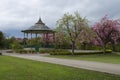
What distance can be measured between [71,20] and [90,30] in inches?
136

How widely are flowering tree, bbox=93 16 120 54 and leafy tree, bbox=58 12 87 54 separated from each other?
14.6 feet

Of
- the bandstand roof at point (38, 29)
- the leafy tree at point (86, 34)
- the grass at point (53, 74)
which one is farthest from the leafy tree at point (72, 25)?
the grass at point (53, 74)

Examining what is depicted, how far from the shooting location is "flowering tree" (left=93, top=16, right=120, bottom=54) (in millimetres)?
43750

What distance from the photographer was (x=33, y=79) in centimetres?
1166

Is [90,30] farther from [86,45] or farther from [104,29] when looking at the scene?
[86,45]

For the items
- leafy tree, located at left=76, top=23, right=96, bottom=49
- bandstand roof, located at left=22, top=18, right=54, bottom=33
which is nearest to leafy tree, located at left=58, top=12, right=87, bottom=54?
leafy tree, located at left=76, top=23, right=96, bottom=49

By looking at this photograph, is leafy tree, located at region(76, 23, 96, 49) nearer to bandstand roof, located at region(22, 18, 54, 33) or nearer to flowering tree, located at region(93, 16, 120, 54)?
Answer: flowering tree, located at region(93, 16, 120, 54)

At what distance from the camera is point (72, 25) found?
40719mm

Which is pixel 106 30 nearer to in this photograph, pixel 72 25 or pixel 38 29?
pixel 72 25

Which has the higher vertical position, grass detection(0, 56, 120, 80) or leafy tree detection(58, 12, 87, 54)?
leafy tree detection(58, 12, 87, 54)

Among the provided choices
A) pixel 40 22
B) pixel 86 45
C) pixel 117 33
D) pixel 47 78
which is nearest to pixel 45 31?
pixel 40 22

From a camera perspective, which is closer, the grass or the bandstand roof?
the grass

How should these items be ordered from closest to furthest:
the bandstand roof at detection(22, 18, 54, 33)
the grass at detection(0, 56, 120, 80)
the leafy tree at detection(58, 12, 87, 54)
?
1. the grass at detection(0, 56, 120, 80)
2. the leafy tree at detection(58, 12, 87, 54)
3. the bandstand roof at detection(22, 18, 54, 33)

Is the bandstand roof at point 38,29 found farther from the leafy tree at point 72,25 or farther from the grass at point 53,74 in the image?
the grass at point 53,74
